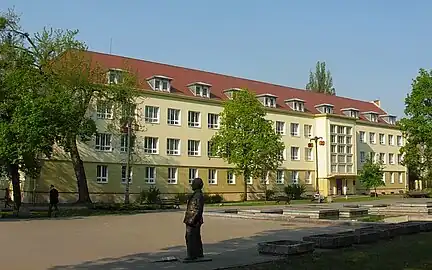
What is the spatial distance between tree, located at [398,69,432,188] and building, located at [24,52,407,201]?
358 inches

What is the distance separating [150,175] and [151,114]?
19.5 feet

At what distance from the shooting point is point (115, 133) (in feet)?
165

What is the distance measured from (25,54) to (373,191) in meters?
54.2

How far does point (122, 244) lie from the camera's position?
1574 cm

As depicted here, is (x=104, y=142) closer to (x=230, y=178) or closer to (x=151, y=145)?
(x=151, y=145)

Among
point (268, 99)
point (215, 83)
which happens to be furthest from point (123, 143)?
point (268, 99)

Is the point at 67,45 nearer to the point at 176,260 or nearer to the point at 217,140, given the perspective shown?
the point at 217,140

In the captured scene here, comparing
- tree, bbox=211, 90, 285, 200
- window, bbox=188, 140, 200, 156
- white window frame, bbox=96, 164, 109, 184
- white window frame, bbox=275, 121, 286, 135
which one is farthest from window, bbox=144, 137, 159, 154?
white window frame, bbox=275, 121, 286, 135

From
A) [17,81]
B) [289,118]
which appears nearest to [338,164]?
[289,118]

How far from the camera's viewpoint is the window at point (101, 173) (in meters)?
50.1

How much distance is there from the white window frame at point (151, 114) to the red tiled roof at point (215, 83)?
2.15 m

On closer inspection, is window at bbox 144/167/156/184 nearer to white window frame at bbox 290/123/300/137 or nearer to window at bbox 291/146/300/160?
window at bbox 291/146/300/160

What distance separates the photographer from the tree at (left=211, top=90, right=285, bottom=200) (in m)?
53.4

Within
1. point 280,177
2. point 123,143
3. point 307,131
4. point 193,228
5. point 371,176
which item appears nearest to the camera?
point 193,228
